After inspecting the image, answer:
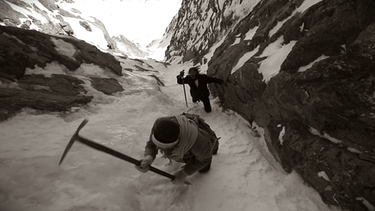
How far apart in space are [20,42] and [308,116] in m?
9.59

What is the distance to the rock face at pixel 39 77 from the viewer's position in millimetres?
4273

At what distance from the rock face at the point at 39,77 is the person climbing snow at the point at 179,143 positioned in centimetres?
335

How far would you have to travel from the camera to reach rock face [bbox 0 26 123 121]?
168 inches

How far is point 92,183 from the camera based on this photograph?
2.49 m

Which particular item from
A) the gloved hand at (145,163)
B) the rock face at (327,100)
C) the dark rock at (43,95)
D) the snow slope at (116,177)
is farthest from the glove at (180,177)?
the dark rock at (43,95)

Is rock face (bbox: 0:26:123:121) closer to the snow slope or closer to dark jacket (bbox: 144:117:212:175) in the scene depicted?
the snow slope

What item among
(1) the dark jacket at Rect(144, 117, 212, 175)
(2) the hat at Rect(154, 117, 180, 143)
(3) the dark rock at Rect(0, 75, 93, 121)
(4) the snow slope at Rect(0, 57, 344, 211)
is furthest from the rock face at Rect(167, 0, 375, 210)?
(3) the dark rock at Rect(0, 75, 93, 121)

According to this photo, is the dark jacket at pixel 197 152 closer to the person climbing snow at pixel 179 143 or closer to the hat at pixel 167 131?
the person climbing snow at pixel 179 143

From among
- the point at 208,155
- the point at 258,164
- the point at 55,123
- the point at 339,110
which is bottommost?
the point at 55,123

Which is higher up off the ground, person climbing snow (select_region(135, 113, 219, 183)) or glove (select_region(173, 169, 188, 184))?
person climbing snow (select_region(135, 113, 219, 183))

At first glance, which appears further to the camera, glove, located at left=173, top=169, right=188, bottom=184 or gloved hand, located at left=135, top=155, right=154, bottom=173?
glove, located at left=173, top=169, right=188, bottom=184

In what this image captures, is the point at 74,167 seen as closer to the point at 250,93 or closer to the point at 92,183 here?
the point at 92,183

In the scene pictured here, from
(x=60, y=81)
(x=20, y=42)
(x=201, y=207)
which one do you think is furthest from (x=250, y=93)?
(x=20, y=42)

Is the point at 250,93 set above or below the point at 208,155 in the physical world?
above
